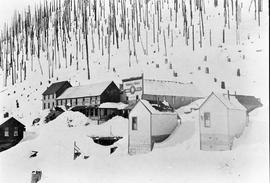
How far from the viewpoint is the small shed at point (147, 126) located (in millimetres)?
3342

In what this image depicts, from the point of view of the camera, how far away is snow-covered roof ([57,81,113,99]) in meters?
3.87

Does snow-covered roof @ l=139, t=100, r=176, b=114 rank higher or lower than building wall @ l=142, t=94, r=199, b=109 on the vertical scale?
lower

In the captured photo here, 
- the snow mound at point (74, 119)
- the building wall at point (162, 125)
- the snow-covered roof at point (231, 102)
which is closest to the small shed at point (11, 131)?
the snow mound at point (74, 119)

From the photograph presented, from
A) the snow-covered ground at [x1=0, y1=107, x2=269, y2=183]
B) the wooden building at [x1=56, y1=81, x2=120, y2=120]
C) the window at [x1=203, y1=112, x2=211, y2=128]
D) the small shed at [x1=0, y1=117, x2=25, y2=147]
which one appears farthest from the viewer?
the small shed at [x1=0, y1=117, x2=25, y2=147]

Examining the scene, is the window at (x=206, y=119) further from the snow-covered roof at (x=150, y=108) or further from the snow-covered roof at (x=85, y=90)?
the snow-covered roof at (x=85, y=90)

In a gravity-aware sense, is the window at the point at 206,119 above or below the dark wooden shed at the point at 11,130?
above

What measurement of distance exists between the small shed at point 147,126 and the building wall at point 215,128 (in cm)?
31

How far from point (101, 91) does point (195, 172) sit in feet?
4.56

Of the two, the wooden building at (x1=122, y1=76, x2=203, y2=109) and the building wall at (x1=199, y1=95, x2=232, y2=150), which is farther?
the wooden building at (x1=122, y1=76, x2=203, y2=109)

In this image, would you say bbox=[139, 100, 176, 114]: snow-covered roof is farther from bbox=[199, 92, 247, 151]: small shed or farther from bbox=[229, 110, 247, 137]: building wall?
bbox=[229, 110, 247, 137]: building wall

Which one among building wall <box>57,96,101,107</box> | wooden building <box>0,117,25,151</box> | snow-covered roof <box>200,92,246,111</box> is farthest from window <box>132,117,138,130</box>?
wooden building <box>0,117,25,151</box>

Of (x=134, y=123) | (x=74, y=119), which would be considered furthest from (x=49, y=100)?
(x=134, y=123)

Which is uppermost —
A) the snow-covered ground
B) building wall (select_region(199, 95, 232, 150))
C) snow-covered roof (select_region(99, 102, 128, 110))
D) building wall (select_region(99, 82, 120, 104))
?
building wall (select_region(99, 82, 120, 104))

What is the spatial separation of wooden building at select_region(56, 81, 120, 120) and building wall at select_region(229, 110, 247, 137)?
1240 mm
